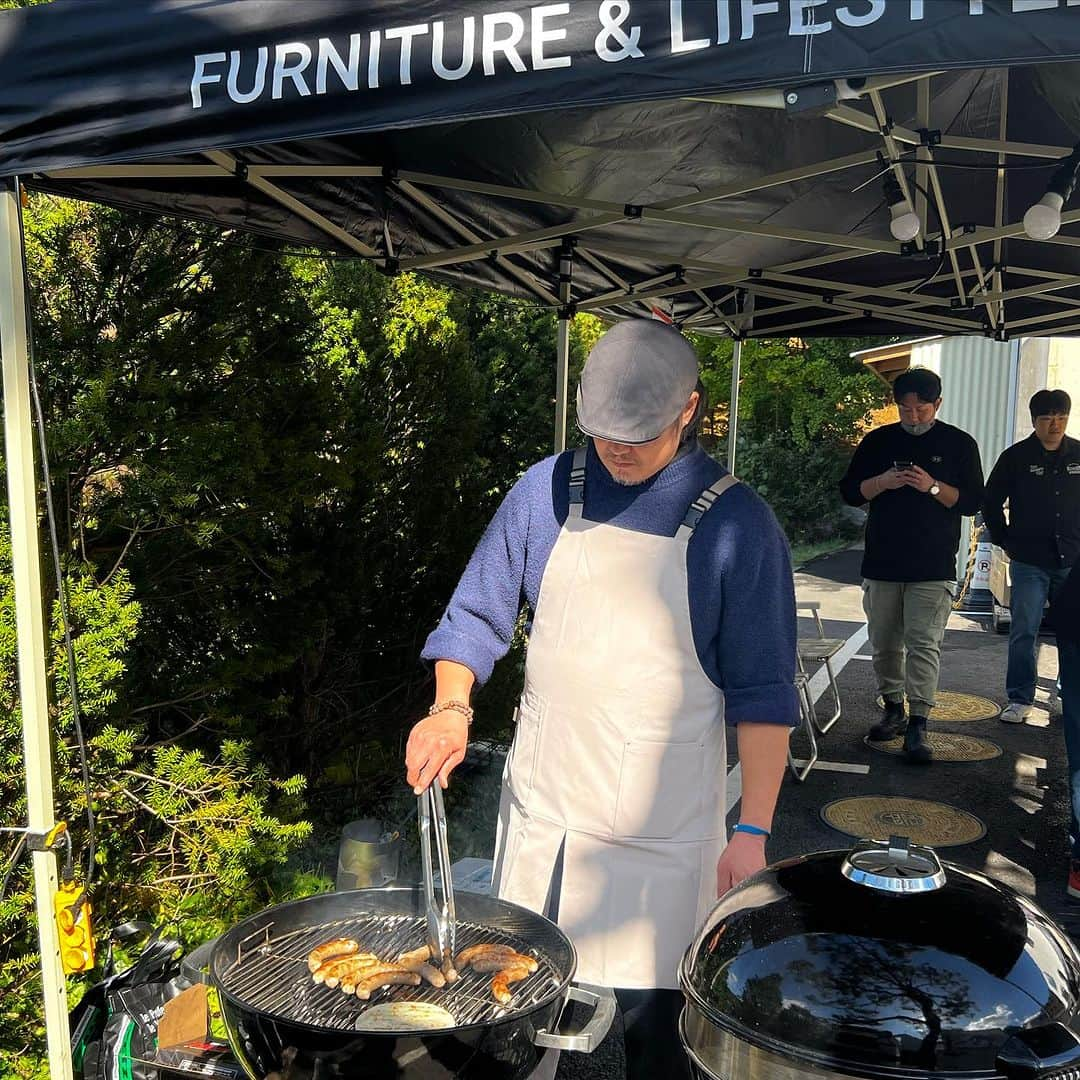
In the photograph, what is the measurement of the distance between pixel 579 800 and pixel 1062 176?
2218 millimetres

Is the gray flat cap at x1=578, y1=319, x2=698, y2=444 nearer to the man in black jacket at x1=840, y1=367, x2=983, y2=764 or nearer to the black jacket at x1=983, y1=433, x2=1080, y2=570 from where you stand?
the man in black jacket at x1=840, y1=367, x2=983, y2=764

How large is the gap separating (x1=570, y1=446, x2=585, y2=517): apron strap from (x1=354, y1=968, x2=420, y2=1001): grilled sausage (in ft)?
3.10

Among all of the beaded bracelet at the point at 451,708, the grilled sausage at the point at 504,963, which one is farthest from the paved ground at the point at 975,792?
the beaded bracelet at the point at 451,708

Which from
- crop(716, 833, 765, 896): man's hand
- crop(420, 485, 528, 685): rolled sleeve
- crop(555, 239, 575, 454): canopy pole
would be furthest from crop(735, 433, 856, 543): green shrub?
crop(716, 833, 765, 896): man's hand

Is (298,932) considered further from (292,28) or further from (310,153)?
(310,153)

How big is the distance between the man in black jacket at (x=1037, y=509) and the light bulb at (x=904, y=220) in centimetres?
301

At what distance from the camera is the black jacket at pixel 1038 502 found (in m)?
6.21

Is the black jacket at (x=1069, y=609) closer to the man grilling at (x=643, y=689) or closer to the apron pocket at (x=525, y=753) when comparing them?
the man grilling at (x=643, y=689)

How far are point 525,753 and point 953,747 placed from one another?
4.78 meters

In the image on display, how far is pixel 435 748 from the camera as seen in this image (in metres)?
2.11

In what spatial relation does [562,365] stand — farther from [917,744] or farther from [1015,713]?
[1015,713]

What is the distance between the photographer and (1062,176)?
9.88 feet

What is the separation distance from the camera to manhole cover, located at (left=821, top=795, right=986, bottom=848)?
4871 millimetres

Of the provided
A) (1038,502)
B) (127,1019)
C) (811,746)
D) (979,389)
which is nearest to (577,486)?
(127,1019)
